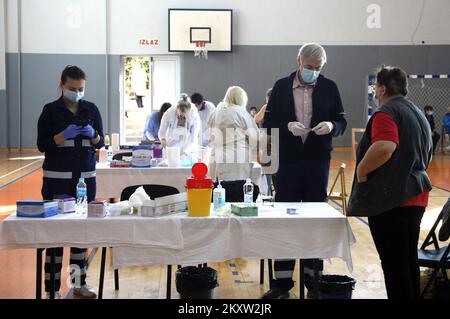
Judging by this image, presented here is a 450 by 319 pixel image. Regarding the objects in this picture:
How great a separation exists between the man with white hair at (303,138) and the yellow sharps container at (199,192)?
0.77 meters

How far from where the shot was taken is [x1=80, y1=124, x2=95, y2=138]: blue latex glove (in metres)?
3.83

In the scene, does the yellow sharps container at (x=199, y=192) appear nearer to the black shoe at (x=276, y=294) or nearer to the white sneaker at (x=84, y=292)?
the black shoe at (x=276, y=294)

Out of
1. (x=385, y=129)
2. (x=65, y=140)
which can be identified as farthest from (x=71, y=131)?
(x=385, y=129)

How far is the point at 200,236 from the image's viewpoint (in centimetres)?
325

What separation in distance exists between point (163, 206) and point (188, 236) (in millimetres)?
202

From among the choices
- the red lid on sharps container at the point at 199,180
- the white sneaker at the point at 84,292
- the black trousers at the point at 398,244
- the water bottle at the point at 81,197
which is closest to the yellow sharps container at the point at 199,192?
the red lid on sharps container at the point at 199,180

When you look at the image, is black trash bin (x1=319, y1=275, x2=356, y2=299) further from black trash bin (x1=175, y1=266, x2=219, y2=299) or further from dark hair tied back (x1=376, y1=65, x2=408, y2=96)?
dark hair tied back (x1=376, y1=65, x2=408, y2=96)

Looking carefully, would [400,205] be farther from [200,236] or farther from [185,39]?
[185,39]

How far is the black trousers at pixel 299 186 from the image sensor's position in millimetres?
3850

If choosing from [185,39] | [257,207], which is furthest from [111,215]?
[185,39]

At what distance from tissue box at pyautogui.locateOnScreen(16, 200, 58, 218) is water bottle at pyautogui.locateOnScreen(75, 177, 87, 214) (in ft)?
0.57

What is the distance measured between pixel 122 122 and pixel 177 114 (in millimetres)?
9457

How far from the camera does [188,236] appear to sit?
10.6 feet
